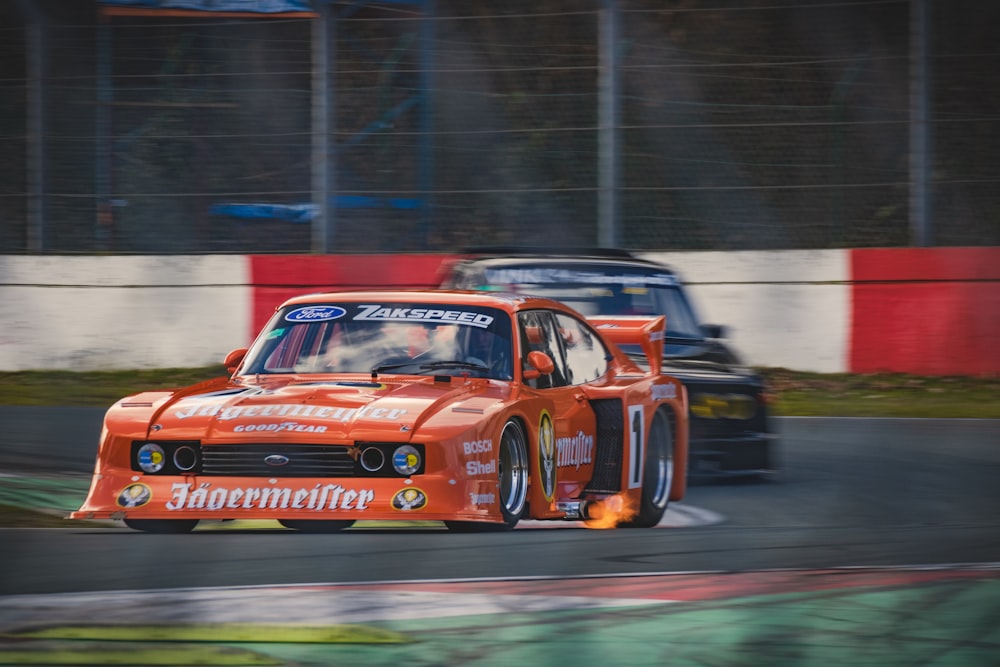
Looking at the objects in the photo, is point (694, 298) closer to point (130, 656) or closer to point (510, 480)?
point (510, 480)

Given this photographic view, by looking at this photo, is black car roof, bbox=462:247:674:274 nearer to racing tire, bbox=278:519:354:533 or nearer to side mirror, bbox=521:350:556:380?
side mirror, bbox=521:350:556:380

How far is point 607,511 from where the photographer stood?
8.05 meters

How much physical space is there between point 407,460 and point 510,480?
0.55 meters

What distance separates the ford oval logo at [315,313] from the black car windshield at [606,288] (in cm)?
368

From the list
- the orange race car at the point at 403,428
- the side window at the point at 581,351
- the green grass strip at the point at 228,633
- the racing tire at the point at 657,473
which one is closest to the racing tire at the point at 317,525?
the orange race car at the point at 403,428

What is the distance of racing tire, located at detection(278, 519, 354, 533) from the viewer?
270 inches

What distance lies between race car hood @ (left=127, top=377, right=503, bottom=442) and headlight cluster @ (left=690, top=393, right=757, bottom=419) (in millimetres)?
2798

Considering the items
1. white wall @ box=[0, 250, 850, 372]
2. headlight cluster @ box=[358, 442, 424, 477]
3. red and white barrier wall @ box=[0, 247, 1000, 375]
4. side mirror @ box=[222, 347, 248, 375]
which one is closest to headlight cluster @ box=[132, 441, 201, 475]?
headlight cluster @ box=[358, 442, 424, 477]

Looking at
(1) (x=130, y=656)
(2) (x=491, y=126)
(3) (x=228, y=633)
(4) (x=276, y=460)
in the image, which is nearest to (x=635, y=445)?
(4) (x=276, y=460)

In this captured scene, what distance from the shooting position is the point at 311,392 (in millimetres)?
7203

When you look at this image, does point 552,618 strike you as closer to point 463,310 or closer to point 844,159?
point 463,310

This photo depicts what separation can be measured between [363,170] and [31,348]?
130 inches

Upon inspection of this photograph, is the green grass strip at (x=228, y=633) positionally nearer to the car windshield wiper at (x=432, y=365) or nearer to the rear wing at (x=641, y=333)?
the car windshield wiper at (x=432, y=365)

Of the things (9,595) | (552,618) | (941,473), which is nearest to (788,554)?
(552,618)
